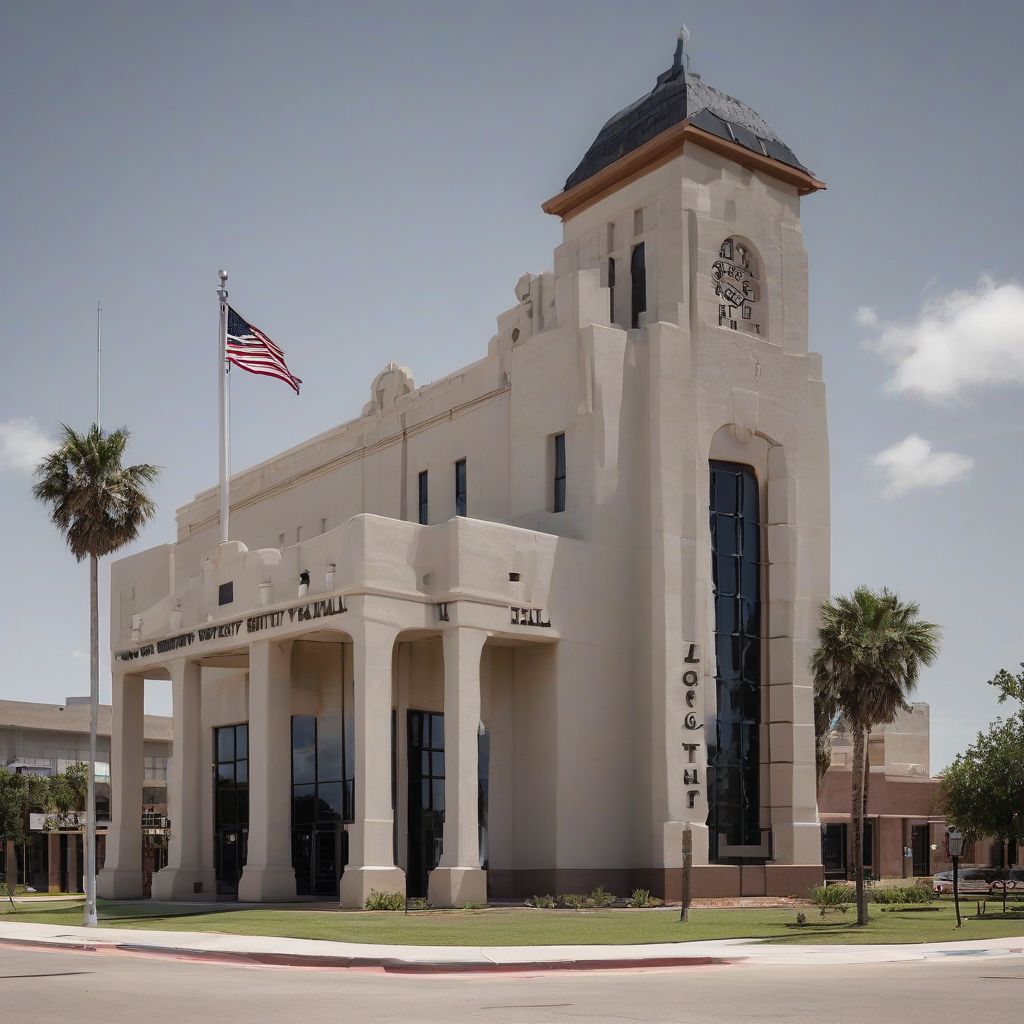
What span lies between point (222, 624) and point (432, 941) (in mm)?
20268

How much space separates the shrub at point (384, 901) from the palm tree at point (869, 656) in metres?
12.2

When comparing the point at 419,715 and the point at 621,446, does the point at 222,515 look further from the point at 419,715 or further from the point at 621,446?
the point at 621,446

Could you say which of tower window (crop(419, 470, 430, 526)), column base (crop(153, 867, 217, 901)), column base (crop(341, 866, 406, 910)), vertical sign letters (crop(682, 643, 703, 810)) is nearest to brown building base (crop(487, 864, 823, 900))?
vertical sign letters (crop(682, 643, 703, 810))

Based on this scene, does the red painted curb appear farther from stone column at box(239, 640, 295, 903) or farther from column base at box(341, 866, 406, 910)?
stone column at box(239, 640, 295, 903)

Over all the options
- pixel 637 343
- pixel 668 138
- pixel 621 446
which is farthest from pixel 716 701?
pixel 668 138

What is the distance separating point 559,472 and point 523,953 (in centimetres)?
2313

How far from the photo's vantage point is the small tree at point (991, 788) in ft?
153

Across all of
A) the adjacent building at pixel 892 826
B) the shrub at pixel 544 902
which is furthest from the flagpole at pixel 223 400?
the adjacent building at pixel 892 826

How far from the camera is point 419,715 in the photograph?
46.4 metres

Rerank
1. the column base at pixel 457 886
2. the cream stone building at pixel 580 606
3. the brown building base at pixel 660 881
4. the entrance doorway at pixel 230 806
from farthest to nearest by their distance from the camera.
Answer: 1. the entrance doorway at pixel 230 806
2. the brown building base at pixel 660 881
3. the cream stone building at pixel 580 606
4. the column base at pixel 457 886

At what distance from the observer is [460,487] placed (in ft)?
167

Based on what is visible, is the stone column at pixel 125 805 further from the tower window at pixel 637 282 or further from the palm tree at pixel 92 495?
the tower window at pixel 637 282

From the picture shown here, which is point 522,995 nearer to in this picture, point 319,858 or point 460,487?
point 319,858

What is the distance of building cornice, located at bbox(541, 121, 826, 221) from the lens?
1847 inches
